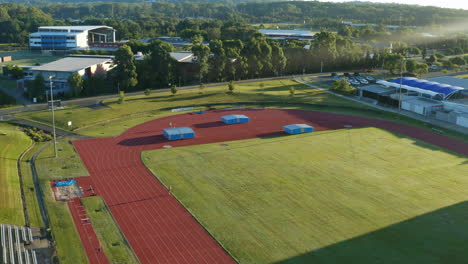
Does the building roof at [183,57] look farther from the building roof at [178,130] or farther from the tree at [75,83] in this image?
the building roof at [178,130]

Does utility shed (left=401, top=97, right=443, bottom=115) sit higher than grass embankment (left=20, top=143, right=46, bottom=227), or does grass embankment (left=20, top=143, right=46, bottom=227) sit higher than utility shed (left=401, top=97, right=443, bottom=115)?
utility shed (left=401, top=97, right=443, bottom=115)

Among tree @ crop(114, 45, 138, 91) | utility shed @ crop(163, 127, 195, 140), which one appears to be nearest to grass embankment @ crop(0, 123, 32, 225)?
utility shed @ crop(163, 127, 195, 140)

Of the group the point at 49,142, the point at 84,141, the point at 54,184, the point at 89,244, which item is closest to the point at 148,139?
the point at 84,141

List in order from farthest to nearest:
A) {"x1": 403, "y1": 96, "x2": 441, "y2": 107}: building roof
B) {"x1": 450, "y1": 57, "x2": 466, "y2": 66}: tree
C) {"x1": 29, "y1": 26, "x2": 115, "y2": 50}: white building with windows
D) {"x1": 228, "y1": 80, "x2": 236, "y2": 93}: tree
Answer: {"x1": 29, "y1": 26, "x2": 115, "y2": 50}: white building with windows, {"x1": 450, "y1": 57, "x2": 466, "y2": 66}: tree, {"x1": 228, "y1": 80, "x2": 236, "y2": 93}: tree, {"x1": 403, "y1": 96, "x2": 441, "y2": 107}: building roof

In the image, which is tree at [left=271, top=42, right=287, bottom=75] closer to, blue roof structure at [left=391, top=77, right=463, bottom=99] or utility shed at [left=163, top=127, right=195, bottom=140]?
blue roof structure at [left=391, top=77, right=463, bottom=99]

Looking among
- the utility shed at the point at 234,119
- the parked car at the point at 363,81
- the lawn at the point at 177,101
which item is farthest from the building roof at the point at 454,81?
the utility shed at the point at 234,119

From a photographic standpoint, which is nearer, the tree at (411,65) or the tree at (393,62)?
the tree at (411,65)
